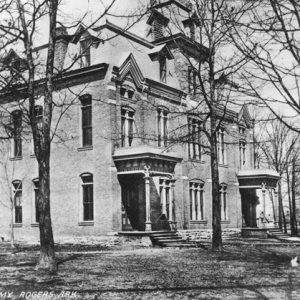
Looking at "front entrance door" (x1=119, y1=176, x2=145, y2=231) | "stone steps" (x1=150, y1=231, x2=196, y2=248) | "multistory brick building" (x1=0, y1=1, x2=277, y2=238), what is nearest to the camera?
"stone steps" (x1=150, y1=231, x2=196, y2=248)

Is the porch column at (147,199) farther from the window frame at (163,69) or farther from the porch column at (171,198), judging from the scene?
the window frame at (163,69)

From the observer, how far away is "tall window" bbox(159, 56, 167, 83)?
29.5 metres

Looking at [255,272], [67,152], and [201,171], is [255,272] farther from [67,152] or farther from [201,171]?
[201,171]

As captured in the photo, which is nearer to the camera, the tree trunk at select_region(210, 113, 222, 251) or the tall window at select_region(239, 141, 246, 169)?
the tree trunk at select_region(210, 113, 222, 251)

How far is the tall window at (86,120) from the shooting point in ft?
82.2

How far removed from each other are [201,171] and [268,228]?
6690mm

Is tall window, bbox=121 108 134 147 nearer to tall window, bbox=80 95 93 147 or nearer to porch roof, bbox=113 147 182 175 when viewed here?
porch roof, bbox=113 147 182 175

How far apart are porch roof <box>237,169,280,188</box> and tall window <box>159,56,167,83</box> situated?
33.3 feet

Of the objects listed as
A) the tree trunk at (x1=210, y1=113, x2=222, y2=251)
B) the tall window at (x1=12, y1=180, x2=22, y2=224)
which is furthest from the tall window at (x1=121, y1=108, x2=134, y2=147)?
the tall window at (x1=12, y1=180, x2=22, y2=224)

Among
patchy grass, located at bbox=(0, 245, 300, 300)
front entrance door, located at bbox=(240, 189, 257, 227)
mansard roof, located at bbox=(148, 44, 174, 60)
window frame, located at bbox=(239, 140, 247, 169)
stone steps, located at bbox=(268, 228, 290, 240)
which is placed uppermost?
mansard roof, located at bbox=(148, 44, 174, 60)

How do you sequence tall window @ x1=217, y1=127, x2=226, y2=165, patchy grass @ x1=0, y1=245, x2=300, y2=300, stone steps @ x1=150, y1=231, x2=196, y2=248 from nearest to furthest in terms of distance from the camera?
patchy grass @ x1=0, y1=245, x2=300, y2=300, stone steps @ x1=150, y1=231, x2=196, y2=248, tall window @ x1=217, y1=127, x2=226, y2=165

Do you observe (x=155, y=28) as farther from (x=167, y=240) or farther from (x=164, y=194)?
(x=167, y=240)

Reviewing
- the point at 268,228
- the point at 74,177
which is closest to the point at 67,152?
the point at 74,177

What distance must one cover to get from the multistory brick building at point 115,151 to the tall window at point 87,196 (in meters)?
0.05
